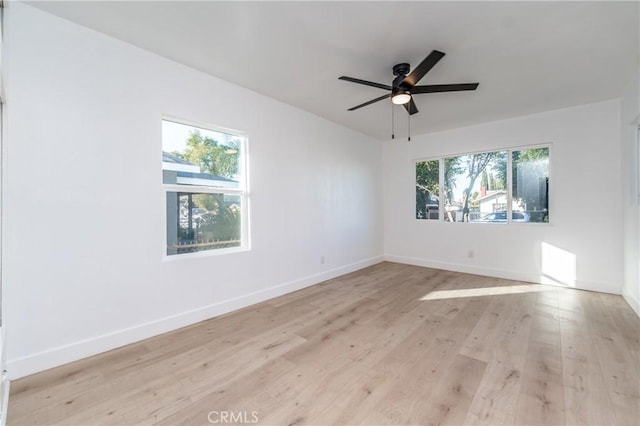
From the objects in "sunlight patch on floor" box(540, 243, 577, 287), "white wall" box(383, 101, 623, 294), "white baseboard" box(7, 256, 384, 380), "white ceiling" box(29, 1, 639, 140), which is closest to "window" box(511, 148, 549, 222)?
"white wall" box(383, 101, 623, 294)

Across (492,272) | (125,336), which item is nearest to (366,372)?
(125,336)

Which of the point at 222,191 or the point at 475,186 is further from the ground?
the point at 475,186

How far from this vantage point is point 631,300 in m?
3.14

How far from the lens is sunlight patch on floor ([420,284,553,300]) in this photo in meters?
3.58

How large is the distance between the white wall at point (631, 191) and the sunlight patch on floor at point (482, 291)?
0.86 m

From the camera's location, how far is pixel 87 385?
6.02 feet

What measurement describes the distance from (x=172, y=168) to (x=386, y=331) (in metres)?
2.66

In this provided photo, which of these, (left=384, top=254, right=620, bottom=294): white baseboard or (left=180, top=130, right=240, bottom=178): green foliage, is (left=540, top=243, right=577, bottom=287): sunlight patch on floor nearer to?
(left=384, top=254, right=620, bottom=294): white baseboard

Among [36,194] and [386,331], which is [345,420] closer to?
[386,331]

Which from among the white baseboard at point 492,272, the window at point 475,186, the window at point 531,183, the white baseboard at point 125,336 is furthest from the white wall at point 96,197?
the window at point 531,183

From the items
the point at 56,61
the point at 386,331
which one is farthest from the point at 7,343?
the point at 386,331

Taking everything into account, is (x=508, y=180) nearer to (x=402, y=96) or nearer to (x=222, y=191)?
(x=402, y=96)

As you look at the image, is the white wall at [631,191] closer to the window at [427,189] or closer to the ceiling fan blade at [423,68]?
the window at [427,189]

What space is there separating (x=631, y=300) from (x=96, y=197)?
223 inches
